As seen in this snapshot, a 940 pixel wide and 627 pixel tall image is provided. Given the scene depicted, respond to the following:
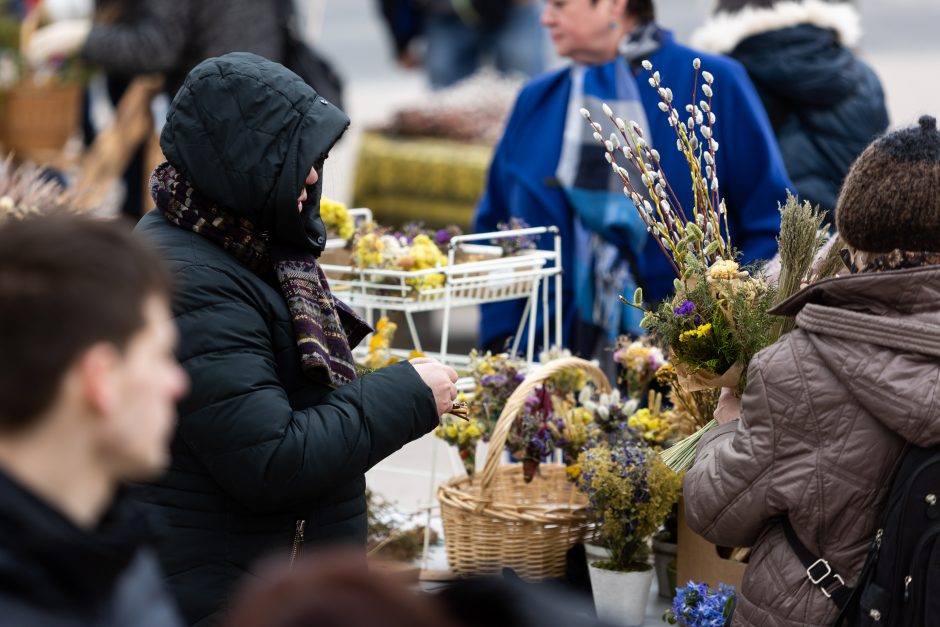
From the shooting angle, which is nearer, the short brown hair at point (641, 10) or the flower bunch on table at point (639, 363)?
the flower bunch on table at point (639, 363)

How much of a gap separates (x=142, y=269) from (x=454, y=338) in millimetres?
5763

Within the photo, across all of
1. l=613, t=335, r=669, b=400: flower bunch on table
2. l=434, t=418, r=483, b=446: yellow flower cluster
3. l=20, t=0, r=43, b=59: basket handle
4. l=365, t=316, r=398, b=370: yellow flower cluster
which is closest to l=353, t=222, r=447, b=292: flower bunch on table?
l=365, t=316, r=398, b=370: yellow flower cluster

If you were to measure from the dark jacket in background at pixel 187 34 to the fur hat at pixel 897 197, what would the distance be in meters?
3.52

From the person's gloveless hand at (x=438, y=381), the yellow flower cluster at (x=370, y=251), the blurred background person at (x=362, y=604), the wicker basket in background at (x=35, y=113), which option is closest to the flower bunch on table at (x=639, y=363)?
the yellow flower cluster at (x=370, y=251)

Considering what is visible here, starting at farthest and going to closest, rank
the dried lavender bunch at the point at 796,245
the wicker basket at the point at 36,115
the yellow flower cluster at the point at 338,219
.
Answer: the wicker basket at the point at 36,115 < the yellow flower cluster at the point at 338,219 < the dried lavender bunch at the point at 796,245

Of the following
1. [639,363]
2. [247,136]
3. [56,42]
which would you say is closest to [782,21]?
[639,363]

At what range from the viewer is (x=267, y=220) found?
7.30ft

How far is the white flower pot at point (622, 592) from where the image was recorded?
2.86 m

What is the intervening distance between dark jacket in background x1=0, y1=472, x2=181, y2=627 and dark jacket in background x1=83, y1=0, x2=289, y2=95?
165 inches

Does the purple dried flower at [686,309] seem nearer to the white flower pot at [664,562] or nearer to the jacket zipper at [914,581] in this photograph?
the jacket zipper at [914,581]

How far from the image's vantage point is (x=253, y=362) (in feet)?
6.95

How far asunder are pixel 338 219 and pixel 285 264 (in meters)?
1.04

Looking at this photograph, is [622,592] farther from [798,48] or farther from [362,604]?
[798,48]

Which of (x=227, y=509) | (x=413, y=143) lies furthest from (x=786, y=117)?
(x=413, y=143)
